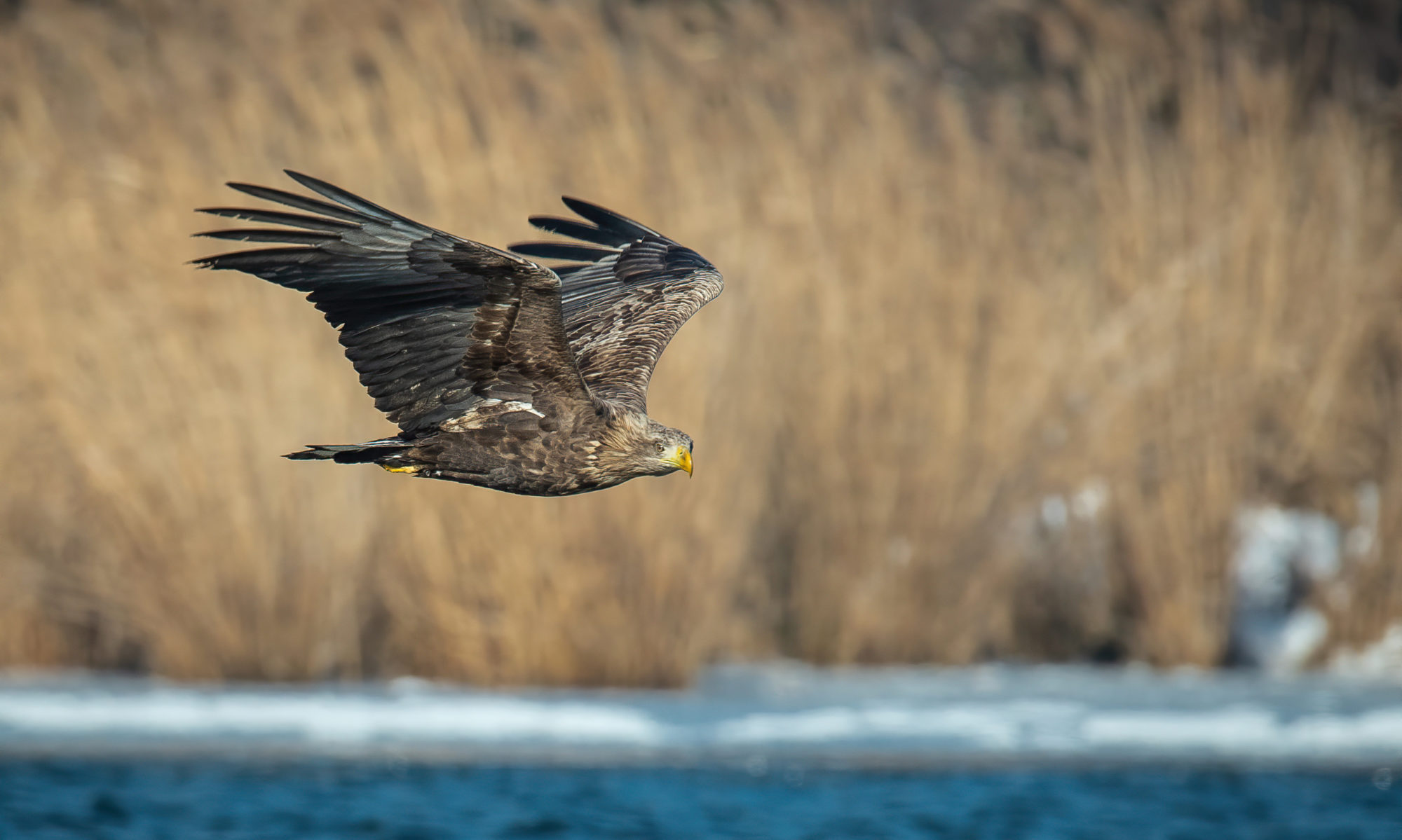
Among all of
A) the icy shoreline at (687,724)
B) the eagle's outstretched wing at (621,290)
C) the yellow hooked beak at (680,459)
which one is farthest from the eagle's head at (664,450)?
the icy shoreline at (687,724)

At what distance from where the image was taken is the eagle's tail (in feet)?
15.3

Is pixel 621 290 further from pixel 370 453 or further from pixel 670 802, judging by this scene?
pixel 670 802

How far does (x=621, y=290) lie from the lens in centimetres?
640

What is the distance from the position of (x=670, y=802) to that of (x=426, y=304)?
358cm

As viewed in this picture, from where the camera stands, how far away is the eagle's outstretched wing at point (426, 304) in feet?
15.2

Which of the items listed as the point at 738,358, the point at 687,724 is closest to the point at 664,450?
the point at 687,724

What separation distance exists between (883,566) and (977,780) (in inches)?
51.0

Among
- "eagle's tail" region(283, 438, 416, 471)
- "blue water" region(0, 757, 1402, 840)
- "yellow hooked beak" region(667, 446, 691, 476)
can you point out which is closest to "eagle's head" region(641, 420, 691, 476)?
"yellow hooked beak" region(667, 446, 691, 476)

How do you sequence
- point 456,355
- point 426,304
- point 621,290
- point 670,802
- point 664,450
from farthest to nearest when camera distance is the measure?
point 670,802 → point 621,290 → point 664,450 → point 456,355 → point 426,304

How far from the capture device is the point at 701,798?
7.93 metres

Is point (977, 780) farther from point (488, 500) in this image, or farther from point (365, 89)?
point (365, 89)

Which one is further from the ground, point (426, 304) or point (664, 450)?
point (426, 304)

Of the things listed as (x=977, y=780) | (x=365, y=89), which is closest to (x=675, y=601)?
(x=977, y=780)

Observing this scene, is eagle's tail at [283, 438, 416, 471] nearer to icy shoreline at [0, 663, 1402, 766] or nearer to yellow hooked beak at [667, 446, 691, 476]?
yellow hooked beak at [667, 446, 691, 476]
